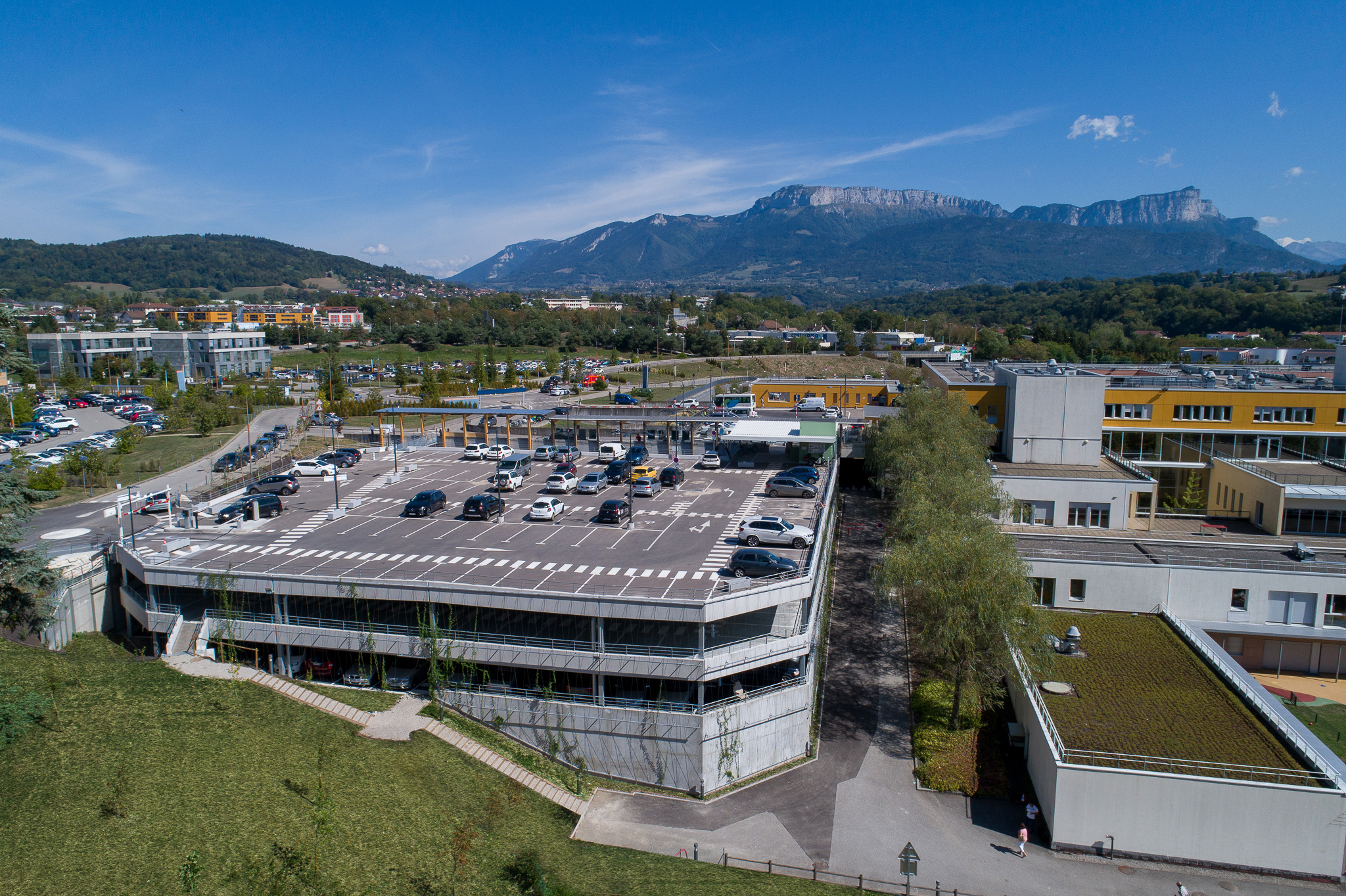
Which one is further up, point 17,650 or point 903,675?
point 17,650

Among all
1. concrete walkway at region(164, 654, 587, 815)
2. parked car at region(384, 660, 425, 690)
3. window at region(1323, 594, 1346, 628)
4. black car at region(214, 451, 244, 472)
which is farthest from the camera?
black car at region(214, 451, 244, 472)

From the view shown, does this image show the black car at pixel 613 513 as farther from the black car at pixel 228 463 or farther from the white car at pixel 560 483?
the black car at pixel 228 463

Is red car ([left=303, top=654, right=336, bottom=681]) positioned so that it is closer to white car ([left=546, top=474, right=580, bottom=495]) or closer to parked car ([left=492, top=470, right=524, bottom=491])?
parked car ([left=492, top=470, right=524, bottom=491])

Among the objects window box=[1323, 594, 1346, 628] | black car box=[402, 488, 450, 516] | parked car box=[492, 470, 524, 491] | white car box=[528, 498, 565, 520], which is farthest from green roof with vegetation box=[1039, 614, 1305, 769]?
black car box=[402, 488, 450, 516]

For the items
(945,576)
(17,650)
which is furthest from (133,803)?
(945,576)

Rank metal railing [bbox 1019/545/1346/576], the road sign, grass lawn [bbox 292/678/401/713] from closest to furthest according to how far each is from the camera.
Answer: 1. the road sign
2. grass lawn [bbox 292/678/401/713]
3. metal railing [bbox 1019/545/1346/576]

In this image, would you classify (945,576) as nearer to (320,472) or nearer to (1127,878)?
(1127,878)

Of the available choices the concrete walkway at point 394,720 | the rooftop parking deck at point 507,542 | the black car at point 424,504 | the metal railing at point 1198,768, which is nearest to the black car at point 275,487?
the rooftop parking deck at point 507,542

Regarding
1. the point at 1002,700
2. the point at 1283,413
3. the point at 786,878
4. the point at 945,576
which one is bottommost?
the point at 786,878
